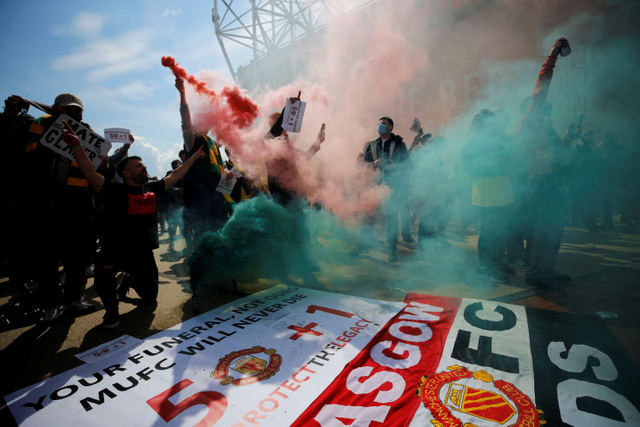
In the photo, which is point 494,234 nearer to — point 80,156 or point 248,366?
point 248,366

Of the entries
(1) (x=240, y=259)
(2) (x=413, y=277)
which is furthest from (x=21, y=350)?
(2) (x=413, y=277)

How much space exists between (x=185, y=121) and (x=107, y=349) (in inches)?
88.3

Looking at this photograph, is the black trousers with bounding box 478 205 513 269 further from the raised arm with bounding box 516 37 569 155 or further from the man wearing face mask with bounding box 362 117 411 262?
the man wearing face mask with bounding box 362 117 411 262

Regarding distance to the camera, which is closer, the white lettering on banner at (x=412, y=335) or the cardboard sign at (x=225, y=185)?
the white lettering on banner at (x=412, y=335)

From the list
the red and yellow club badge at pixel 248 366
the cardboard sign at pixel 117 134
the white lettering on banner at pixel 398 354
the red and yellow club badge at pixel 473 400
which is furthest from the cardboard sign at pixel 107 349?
the cardboard sign at pixel 117 134

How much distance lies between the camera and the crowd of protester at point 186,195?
2781mm

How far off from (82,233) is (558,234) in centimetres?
490

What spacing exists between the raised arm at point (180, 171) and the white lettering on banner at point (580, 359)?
3319mm

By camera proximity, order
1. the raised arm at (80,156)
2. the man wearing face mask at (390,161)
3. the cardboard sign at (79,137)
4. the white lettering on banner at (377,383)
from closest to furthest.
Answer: the white lettering on banner at (377,383) < the raised arm at (80,156) < the cardboard sign at (79,137) < the man wearing face mask at (390,161)

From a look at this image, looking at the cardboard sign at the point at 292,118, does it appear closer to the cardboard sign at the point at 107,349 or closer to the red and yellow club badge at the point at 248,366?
the red and yellow club badge at the point at 248,366

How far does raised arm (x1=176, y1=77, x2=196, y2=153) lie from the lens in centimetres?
319

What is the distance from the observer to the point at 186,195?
4.38 m

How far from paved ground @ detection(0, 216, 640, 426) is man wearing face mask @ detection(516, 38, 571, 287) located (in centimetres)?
25

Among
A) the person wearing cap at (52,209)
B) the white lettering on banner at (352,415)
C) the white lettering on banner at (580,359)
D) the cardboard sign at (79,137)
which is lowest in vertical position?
the white lettering on banner at (352,415)
